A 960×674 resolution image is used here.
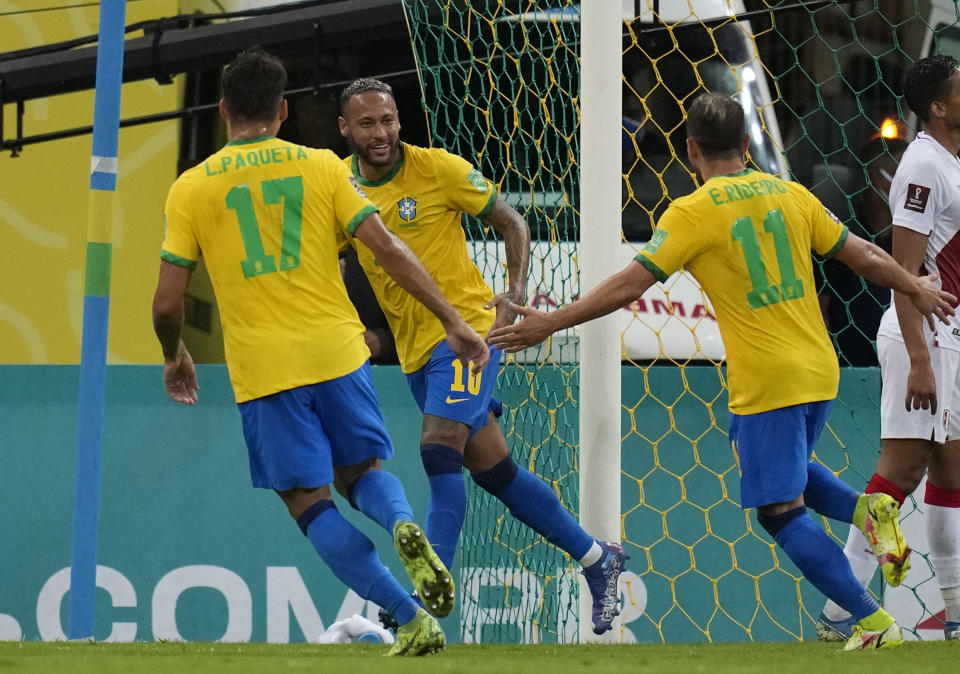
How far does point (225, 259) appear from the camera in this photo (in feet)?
12.1

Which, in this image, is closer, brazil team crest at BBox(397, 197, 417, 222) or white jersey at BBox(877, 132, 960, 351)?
white jersey at BBox(877, 132, 960, 351)

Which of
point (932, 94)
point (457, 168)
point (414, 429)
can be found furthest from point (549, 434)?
point (932, 94)

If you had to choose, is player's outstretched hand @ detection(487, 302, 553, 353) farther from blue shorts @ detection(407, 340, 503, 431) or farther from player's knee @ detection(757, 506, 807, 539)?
player's knee @ detection(757, 506, 807, 539)

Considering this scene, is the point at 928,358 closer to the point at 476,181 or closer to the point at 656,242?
the point at 656,242

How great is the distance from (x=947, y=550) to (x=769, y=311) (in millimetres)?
1197

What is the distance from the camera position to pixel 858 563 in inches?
180

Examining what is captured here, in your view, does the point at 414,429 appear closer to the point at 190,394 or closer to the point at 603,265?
the point at 603,265

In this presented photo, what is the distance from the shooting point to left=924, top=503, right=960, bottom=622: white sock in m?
4.50

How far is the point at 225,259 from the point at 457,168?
116cm

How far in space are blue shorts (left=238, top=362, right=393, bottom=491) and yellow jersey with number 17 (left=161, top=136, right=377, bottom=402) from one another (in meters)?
0.04

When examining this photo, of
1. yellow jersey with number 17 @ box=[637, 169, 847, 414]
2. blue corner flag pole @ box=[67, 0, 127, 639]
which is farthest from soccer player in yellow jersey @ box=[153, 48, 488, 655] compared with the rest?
yellow jersey with number 17 @ box=[637, 169, 847, 414]

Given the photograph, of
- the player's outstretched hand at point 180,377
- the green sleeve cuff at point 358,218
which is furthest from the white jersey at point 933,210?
the player's outstretched hand at point 180,377

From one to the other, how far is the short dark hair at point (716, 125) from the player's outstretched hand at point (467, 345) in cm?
91

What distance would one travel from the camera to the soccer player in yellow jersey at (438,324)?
14.5 ft
